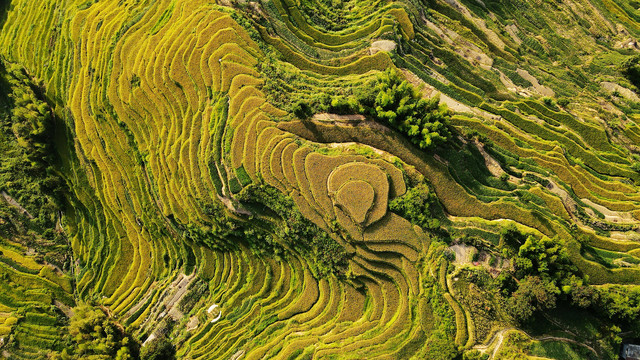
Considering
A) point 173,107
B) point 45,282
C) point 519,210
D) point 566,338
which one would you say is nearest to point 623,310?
point 566,338

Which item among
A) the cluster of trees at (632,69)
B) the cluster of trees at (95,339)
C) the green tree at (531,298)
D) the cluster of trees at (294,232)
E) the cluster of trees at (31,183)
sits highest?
the cluster of trees at (632,69)

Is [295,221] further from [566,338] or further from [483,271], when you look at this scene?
[566,338]

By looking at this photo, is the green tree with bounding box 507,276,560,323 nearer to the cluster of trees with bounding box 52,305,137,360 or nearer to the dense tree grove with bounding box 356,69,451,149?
the dense tree grove with bounding box 356,69,451,149

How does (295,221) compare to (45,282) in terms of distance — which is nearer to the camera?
(295,221)

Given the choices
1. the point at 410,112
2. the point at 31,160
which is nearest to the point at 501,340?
the point at 410,112

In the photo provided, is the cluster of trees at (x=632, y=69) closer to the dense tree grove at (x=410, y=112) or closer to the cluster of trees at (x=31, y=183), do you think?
the dense tree grove at (x=410, y=112)

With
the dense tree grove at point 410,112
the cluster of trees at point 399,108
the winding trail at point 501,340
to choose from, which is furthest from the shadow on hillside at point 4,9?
the winding trail at point 501,340

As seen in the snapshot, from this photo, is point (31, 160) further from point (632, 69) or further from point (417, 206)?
point (632, 69)
